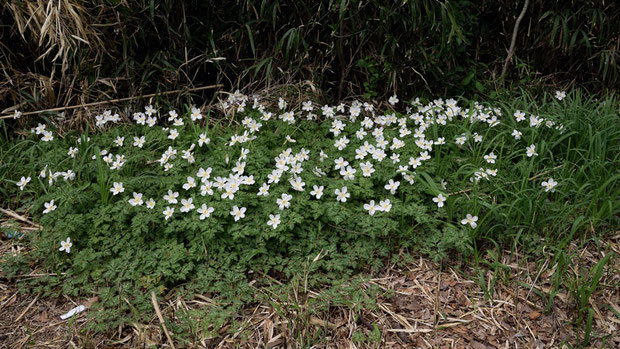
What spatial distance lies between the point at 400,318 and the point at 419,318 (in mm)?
90

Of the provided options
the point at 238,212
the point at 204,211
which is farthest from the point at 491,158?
the point at 204,211

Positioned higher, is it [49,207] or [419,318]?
[49,207]

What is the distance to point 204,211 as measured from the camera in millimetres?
2533

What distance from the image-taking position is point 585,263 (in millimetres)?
2566

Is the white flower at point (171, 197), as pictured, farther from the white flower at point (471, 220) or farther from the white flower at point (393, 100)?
the white flower at point (393, 100)

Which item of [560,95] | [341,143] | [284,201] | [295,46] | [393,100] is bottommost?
[560,95]

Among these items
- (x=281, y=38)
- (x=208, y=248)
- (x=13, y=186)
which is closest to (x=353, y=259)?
(x=208, y=248)

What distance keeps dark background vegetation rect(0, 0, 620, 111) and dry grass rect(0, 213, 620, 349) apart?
5.26 feet

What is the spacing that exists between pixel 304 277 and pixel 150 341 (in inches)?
28.5

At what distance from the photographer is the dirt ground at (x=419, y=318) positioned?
2.21 metres

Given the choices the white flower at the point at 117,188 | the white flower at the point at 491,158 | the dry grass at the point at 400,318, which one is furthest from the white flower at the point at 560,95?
the white flower at the point at 117,188

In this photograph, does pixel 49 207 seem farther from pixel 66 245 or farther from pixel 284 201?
pixel 284 201

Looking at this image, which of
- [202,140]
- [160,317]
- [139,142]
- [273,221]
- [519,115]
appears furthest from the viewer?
[519,115]

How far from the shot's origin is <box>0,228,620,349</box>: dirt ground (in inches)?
87.2
